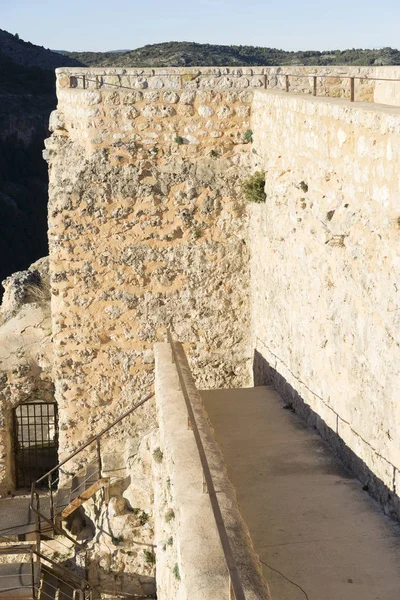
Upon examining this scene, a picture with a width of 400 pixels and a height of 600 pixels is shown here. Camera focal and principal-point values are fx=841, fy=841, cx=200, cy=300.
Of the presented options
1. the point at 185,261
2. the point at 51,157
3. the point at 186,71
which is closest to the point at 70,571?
the point at 185,261

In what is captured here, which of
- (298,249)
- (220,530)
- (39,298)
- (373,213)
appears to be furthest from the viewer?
(39,298)

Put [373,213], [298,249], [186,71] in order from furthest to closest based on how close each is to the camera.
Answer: [186,71] → [298,249] → [373,213]

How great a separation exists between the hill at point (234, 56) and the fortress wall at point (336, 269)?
2507cm

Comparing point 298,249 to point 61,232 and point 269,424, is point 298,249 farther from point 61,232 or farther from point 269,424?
point 61,232

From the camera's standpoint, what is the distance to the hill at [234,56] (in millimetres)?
34969

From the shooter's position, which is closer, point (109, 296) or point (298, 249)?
point (298, 249)

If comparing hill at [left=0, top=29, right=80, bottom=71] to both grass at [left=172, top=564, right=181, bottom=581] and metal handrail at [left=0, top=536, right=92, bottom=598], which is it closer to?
metal handrail at [left=0, top=536, right=92, bottom=598]

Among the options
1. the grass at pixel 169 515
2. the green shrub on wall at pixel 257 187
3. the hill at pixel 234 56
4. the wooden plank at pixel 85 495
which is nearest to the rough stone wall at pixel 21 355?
the wooden plank at pixel 85 495

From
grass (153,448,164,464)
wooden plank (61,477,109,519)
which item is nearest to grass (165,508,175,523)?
grass (153,448,164,464)

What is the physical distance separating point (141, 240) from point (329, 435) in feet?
12.1

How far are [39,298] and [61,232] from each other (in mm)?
2828

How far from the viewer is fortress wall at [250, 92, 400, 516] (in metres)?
5.44

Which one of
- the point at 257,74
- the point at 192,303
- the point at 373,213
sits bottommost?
the point at 192,303

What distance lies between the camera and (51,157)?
9.97m
